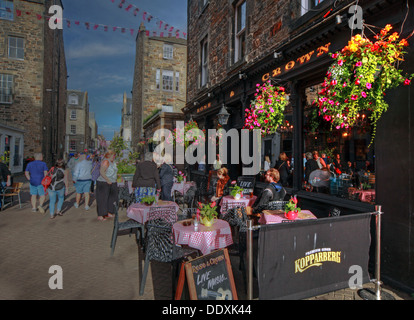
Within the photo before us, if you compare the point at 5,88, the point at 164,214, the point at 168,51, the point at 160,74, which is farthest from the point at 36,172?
the point at 168,51

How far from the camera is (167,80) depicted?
92.7ft

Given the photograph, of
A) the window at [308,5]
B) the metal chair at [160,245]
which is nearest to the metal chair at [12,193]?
the metal chair at [160,245]

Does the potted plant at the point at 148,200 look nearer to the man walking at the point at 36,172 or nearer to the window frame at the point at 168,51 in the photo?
the man walking at the point at 36,172

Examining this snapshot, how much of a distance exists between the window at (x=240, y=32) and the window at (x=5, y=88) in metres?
20.9

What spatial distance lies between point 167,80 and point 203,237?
85.8 feet

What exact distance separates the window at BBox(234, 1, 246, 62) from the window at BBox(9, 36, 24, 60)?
21.0 m

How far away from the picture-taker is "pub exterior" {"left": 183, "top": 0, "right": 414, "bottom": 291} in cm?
410

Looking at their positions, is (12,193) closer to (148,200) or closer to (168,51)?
(148,200)

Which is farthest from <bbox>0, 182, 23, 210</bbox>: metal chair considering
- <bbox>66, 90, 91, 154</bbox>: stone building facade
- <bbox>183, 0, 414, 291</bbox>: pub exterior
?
<bbox>66, 90, 91, 154</bbox>: stone building facade

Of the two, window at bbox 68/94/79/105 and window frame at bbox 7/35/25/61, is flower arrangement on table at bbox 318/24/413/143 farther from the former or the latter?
window at bbox 68/94/79/105

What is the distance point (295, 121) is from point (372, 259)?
11.6 ft

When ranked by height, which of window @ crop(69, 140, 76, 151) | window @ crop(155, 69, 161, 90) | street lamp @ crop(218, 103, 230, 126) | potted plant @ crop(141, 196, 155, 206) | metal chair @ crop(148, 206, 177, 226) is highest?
window @ crop(155, 69, 161, 90)

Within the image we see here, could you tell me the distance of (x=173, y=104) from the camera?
92.5 feet
